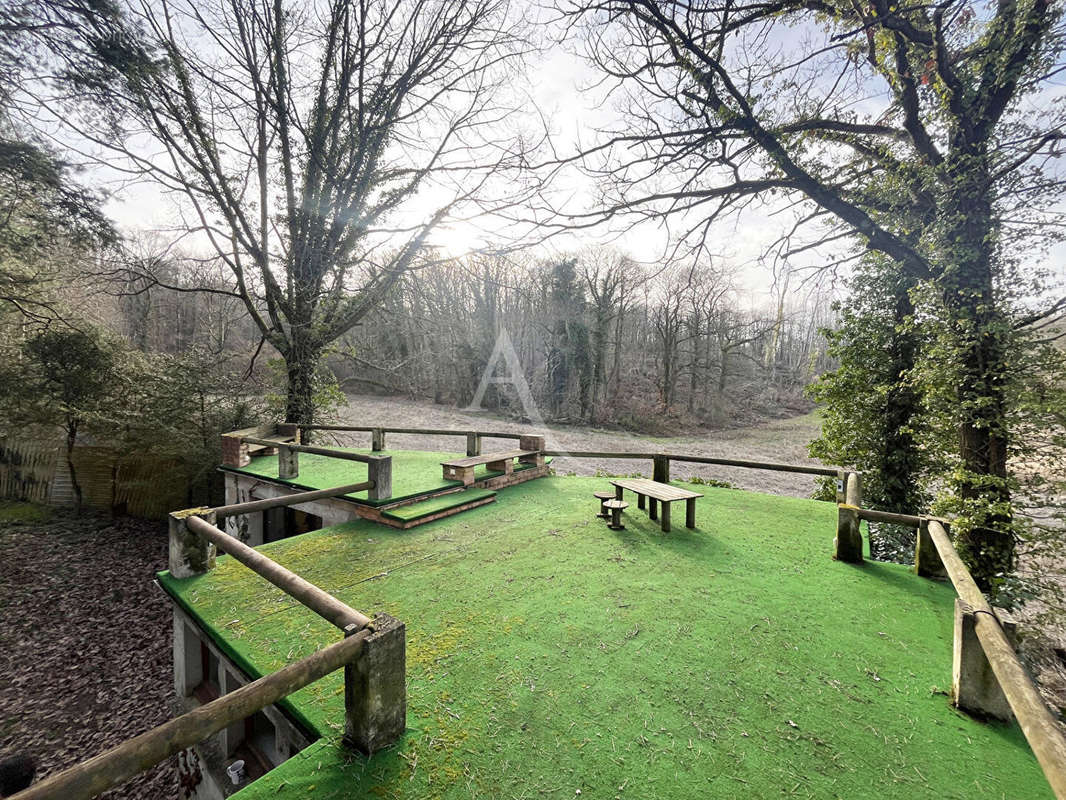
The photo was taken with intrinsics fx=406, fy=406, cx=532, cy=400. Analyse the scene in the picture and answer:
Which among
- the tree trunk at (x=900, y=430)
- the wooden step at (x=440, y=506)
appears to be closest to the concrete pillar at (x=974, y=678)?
the wooden step at (x=440, y=506)

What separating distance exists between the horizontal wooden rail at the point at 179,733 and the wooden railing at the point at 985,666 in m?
2.51

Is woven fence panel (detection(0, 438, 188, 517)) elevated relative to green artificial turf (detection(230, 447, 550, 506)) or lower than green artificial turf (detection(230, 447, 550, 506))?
lower

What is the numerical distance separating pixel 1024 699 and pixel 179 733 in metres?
3.09

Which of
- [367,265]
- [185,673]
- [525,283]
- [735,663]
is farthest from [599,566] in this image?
[525,283]

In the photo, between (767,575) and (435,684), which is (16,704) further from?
(767,575)

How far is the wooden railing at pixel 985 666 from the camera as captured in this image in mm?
1333

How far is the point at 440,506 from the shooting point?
592cm

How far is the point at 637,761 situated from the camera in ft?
6.87

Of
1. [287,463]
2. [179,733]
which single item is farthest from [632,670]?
[287,463]

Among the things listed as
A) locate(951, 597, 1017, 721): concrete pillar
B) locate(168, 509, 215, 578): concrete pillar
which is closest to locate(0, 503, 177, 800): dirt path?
locate(168, 509, 215, 578): concrete pillar

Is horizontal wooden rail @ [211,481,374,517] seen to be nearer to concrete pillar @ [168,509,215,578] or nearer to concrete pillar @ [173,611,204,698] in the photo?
concrete pillar @ [168,509,215,578]

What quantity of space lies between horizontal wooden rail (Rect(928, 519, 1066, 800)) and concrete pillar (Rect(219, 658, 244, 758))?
4.94 meters

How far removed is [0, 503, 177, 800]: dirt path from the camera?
488 centimetres

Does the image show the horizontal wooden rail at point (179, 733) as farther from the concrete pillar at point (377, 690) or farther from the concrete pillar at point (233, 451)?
the concrete pillar at point (233, 451)
